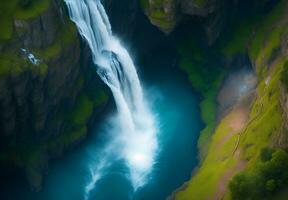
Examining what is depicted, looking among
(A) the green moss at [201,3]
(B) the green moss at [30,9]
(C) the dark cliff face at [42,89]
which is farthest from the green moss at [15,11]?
(A) the green moss at [201,3]

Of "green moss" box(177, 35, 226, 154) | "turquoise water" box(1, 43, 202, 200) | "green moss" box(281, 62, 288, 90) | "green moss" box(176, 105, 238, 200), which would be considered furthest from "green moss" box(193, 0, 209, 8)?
"green moss" box(281, 62, 288, 90)

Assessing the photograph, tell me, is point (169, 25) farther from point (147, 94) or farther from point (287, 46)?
point (287, 46)

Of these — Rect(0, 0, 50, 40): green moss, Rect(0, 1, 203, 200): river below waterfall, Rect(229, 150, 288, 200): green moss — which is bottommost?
Rect(229, 150, 288, 200): green moss

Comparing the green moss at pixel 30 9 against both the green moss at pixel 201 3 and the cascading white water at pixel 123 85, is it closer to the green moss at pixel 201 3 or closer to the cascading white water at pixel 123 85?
the cascading white water at pixel 123 85

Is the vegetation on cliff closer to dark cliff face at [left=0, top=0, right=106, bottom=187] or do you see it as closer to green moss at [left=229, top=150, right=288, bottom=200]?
green moss at [left=229, top=150, right=288, bottom=200]

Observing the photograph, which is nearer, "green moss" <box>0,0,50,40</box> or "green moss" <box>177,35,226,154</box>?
"green moss" <box>0,0,50,40</box>

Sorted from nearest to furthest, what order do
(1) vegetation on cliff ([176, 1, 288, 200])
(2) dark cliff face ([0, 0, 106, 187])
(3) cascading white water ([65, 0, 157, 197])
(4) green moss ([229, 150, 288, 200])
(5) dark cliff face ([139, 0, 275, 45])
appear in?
1. (4) green moss ([229, 150, 288, 200])
2. (1) vegetation on cliff ([176, 1, 288, 200])
3. (2) dark cliff face ([0, 0, 106, 187])
4. (3) cascading white water ([65, 0, 157, 197])
5. (5) dark cliff face ([139, 0, 275, 45])
